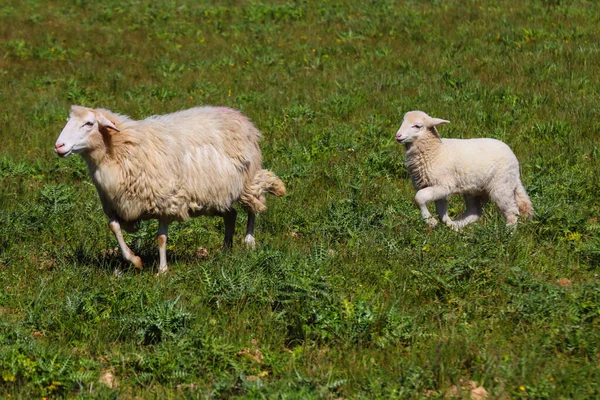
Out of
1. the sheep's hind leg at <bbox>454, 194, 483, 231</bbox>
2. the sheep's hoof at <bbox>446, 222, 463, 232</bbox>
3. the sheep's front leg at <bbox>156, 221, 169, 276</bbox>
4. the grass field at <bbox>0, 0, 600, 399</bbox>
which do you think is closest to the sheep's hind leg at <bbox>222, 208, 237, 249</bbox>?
the grass field at <bbox>0, 0, 600, 399</bbox>

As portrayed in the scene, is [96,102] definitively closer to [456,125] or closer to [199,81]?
[199,81]

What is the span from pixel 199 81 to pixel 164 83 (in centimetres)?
67

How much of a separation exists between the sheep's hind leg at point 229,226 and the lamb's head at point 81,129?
1628 millimetres

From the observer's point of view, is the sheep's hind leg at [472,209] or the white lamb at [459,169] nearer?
the white lamb at [459,169]

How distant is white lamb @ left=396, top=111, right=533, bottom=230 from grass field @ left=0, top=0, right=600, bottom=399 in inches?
10.9

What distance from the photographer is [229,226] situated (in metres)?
8.95

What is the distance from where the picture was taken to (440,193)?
8586 millimetres

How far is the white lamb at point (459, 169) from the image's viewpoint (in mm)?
8516

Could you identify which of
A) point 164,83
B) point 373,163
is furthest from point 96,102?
point 373,163

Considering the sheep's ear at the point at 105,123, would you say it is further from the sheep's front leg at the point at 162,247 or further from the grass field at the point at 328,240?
the grass field at the point at 328,240

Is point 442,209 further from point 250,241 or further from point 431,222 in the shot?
point 250,241

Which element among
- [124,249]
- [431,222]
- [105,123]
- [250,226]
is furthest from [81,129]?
[431,222]

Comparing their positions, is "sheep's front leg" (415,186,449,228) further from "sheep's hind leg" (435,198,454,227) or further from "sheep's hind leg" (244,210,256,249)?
"sheep's hind leg" (244,210,256,249)

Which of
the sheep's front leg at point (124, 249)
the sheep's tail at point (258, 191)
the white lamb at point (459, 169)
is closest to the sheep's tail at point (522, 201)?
the white lamb at point (459, 169)
